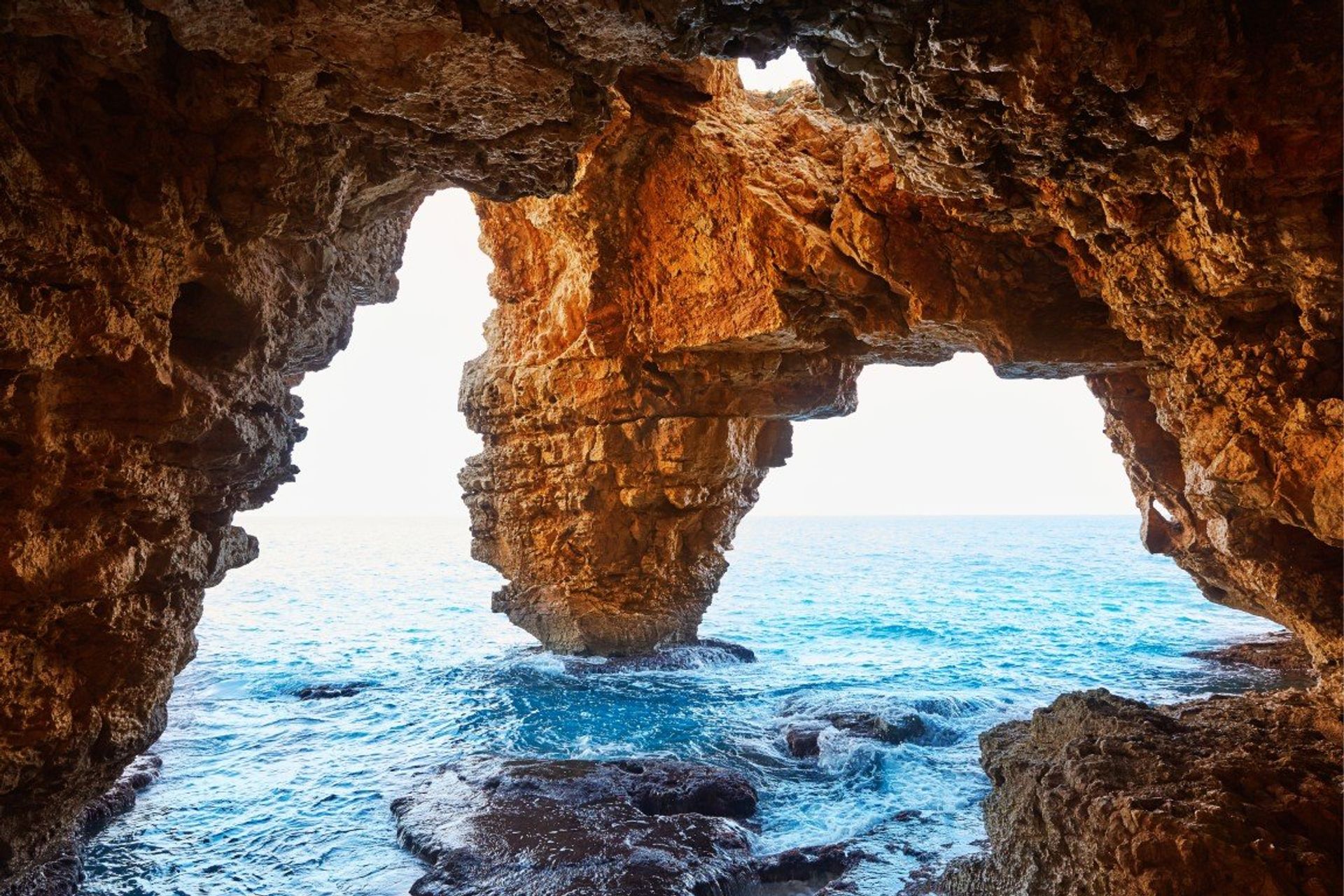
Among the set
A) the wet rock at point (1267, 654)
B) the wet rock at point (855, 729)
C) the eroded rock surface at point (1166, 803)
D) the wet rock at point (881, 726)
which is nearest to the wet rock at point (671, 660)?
the wet rock at point (855, 729)

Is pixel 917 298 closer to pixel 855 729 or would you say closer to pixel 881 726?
pixel 881 726

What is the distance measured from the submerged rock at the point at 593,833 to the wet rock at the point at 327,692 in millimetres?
7403

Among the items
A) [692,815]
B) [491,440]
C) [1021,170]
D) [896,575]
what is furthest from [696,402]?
[896,575]

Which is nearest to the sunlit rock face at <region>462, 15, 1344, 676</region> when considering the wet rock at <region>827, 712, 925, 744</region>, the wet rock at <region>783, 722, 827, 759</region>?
the wet rock at <region>827, 712, 925, 744</region>

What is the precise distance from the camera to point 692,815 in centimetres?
983

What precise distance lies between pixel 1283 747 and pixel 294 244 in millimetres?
10286

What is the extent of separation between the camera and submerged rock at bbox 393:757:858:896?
8086mm

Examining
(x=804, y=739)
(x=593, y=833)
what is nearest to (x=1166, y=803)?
(x=593, y=833)

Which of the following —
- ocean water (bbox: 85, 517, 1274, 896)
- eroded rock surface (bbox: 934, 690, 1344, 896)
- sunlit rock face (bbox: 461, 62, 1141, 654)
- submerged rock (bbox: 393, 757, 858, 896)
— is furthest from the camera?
sunlit rock face (bbox: 461, 62, 1141, 654)

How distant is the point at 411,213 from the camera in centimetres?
1103

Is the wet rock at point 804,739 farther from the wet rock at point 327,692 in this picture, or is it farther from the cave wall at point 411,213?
the wet rock at point 327,692

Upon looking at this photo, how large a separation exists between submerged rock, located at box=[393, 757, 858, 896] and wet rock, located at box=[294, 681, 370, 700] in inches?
291

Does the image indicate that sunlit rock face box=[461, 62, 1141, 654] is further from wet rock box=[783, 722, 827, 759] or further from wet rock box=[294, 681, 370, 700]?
wet rock box=[783, 722, 827, 759]

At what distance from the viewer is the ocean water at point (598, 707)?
31.2 ft
